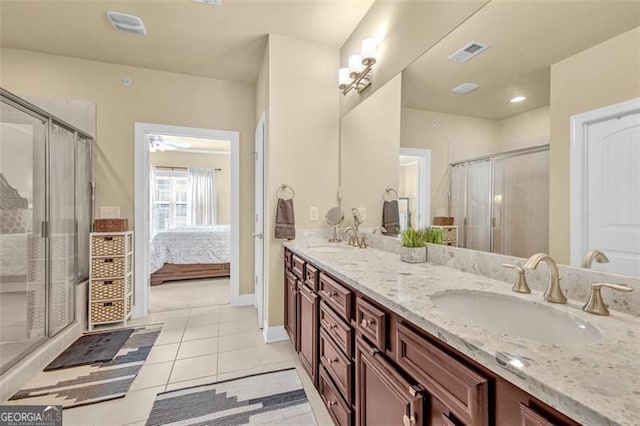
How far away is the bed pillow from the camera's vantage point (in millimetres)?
1813

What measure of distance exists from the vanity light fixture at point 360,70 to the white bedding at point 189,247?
10.6ft

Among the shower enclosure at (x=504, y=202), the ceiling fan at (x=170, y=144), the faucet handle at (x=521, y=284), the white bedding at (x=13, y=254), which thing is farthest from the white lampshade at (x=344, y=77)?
the ceiling fan at (x=170, y=144)

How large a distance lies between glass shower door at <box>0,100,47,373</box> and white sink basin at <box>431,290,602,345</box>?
2644 mm

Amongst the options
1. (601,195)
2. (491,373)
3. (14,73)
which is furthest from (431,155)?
(14,73)

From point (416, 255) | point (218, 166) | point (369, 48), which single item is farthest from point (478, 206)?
point (218, 166)

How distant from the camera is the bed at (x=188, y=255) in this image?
14.0ft

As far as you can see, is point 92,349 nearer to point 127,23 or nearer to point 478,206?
point 127,23

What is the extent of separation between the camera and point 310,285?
5.88 ft

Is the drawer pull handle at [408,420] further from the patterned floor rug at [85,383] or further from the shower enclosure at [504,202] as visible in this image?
the patterned floor rug at [85,383]

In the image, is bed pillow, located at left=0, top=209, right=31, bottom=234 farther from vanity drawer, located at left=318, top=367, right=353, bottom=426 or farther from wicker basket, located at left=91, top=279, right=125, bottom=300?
vanity drawer, located at left=318, top=367, right=353, bottom=426

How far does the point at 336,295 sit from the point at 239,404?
982 mm

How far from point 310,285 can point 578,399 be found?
4.76ft

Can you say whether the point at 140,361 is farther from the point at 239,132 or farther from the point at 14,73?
the point at 14,73

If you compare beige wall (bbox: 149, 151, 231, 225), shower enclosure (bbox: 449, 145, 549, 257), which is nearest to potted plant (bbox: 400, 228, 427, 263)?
shower enclosure (bbox: 449, 145, 549, 257)
